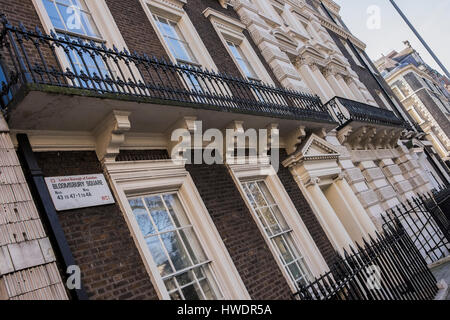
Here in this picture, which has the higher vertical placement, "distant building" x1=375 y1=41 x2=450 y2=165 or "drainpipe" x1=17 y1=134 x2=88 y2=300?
"distant building" x1=375 y1=41 x2=450 y2=165

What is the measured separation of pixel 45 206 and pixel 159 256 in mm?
1834

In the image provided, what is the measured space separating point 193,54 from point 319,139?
4.32 metres

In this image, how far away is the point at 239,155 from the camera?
7738mm

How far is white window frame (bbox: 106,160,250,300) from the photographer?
4.83 m

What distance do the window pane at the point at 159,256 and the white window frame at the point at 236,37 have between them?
20.7 feet

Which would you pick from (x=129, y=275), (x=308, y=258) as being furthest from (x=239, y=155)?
(x=129, y=275)

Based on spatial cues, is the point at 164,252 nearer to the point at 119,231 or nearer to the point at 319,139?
the point at 119,231

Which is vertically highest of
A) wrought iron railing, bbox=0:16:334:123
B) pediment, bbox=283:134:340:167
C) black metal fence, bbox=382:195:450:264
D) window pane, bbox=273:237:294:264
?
wrought iron railing, bbox=0:16:334:123

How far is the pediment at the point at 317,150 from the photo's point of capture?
910 centimetres

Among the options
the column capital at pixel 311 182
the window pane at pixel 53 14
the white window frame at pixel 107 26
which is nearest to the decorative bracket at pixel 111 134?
the white window frame at pixel 107 26

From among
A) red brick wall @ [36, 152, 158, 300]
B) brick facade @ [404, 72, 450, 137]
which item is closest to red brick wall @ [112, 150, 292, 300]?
red brick wall @ [36, 152, 158, 300]

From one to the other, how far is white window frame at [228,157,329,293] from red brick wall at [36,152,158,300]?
2.94 meters

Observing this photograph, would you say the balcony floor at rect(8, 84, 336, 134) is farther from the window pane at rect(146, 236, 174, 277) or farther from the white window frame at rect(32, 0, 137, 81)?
the window pane at rect(146, 236, 174, 277)
